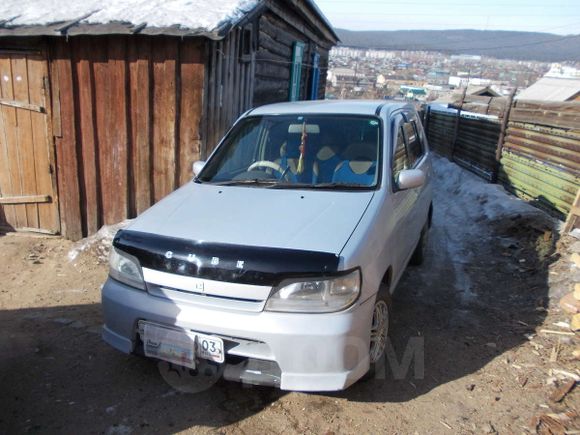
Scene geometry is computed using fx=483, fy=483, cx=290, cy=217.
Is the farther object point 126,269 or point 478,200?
point 478,200

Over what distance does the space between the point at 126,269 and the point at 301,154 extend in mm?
1702

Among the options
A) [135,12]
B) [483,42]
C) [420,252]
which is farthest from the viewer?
[483,42]

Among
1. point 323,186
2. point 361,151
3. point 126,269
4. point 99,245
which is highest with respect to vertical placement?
point 361,151

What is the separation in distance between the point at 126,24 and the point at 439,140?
440 inches

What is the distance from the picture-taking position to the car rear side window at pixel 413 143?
4.71 meters

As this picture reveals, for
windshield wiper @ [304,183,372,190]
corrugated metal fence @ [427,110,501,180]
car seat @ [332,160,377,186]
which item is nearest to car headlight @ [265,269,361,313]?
windshield wiper @ [304,183,372,190]

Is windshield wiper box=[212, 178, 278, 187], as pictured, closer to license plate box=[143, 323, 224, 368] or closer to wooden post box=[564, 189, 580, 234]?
license plate box=[143, 323, 224, 368]

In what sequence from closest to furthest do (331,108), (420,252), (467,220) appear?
(331,108)
(420,252)
(467,220)

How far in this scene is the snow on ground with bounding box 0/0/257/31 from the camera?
18.0 ft

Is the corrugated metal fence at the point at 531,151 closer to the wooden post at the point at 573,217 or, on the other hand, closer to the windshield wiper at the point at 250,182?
the wooden post at the point at 573,217

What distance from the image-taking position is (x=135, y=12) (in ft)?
19.0

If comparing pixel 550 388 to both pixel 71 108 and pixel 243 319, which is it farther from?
pixel 71 108

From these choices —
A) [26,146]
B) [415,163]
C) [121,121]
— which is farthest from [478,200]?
[26,146]

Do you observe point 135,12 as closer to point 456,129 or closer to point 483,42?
point 456,129
